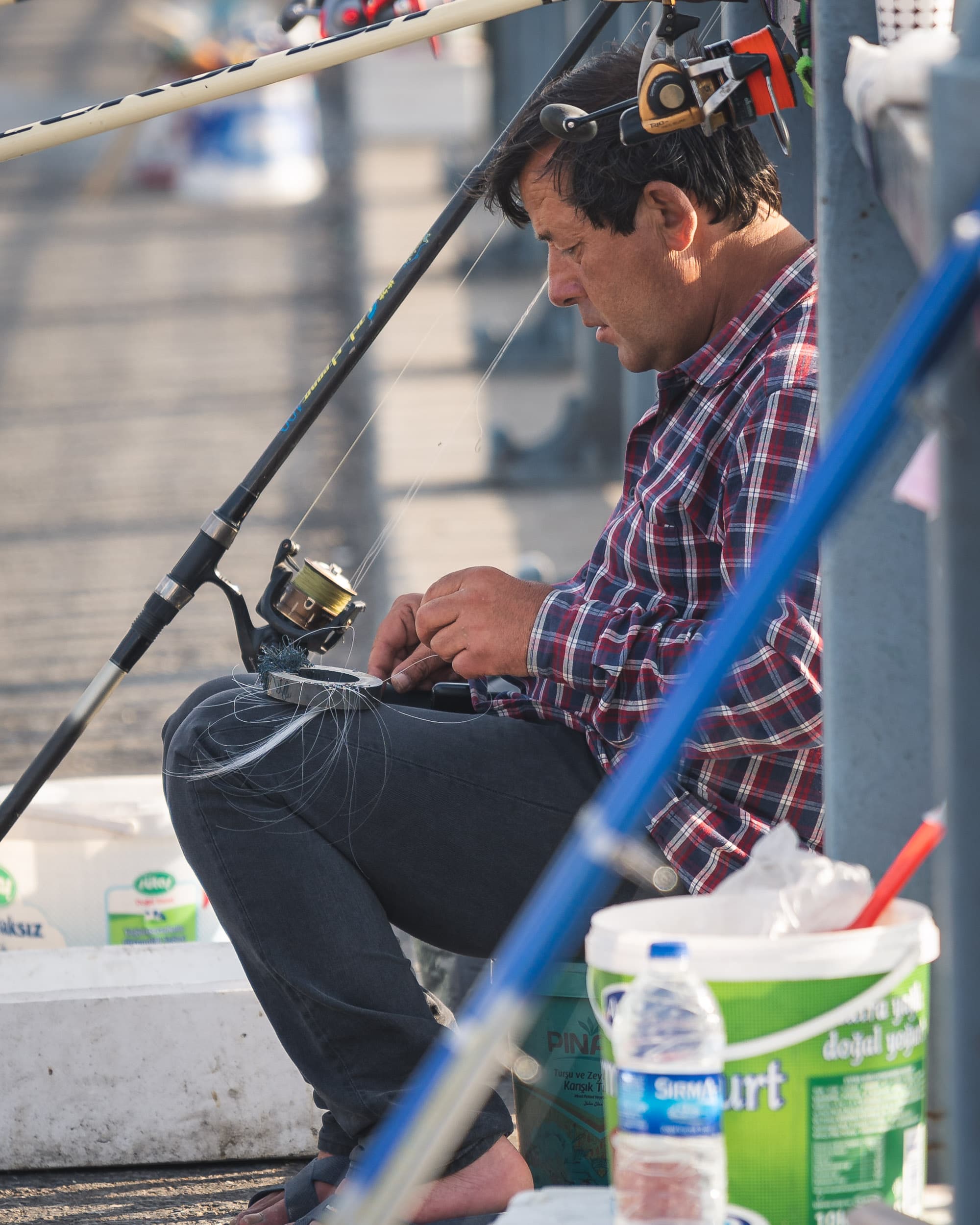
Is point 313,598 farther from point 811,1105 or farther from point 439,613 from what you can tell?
point 811,1105

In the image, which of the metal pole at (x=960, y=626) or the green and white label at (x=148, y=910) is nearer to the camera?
the metal pole at (x=960, y=626)

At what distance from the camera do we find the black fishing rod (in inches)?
86.1

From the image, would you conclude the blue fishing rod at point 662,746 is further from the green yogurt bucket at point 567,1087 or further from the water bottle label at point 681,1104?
the green yogurt bucket at point 567,1087

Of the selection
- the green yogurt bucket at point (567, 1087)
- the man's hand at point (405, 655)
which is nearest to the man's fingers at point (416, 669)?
the man's hand at point (405, 655)

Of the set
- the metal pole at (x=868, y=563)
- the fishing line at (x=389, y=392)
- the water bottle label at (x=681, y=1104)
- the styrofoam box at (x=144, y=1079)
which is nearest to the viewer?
the water bottle label at (x=681, y=1104)

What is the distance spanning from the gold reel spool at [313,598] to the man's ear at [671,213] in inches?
24.6

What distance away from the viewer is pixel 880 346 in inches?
54.6

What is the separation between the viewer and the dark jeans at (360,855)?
183cm

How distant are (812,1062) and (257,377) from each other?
762 cm

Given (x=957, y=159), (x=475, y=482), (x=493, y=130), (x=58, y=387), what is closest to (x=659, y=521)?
(x=957, y=159)

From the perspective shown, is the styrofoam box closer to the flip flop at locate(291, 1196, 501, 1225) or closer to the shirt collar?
the flip flop at locate(291, 1196, 501, 1225)

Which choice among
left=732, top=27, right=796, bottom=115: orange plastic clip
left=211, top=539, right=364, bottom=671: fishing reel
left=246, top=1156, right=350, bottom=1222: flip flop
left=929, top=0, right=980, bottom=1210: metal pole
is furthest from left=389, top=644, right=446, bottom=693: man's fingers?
left=929, top=0, right=980, bottom=1210: metal pole

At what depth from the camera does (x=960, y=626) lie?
1.04 m

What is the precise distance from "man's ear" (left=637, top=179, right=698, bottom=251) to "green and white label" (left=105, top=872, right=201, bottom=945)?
136 centimetres
